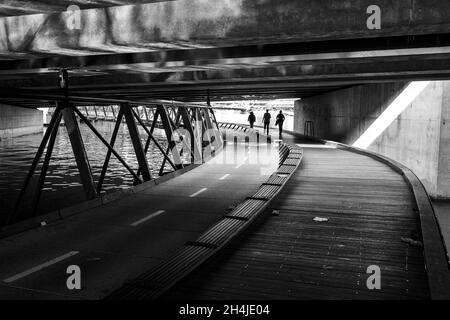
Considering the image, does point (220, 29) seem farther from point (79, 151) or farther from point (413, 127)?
point (413, 127)

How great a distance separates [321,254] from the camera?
268 inches

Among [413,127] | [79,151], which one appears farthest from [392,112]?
[79,151]

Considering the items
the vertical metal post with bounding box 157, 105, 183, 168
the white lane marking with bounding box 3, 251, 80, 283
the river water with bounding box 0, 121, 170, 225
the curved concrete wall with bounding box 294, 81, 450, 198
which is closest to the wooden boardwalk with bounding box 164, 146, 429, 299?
the white lane marking with bounding box 3, 251, 80, 283

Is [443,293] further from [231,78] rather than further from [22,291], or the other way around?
[231,78]

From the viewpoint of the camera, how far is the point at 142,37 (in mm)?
9391

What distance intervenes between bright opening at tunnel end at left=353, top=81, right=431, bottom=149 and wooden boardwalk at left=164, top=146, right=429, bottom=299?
13267mm

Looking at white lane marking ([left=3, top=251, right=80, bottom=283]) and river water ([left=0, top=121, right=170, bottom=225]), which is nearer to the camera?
white lane marking ([left=3, top=251, right=80, bottom=283])

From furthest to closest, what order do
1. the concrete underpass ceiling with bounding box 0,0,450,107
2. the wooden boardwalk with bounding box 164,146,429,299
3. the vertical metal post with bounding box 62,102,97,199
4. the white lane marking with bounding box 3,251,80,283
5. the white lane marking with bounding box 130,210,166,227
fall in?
the vertical metal post with bounding box 62,102,97,199
the white lane marking with bounding box 130,210,166,227
the concrete underpass ceiling with bounding box 0,0,450,107
the white lane marking with bounding box 3,251,80,283
the wooden boardwalk with bounding box 164,146,429,299

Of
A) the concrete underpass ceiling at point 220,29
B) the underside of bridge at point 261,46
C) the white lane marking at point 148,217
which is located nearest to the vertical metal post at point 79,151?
the underside of bridge at point 261,46

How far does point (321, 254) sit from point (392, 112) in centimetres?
2001

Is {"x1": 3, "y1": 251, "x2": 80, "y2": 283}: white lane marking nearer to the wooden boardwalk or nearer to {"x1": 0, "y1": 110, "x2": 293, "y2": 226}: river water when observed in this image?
the wooden boardwalk

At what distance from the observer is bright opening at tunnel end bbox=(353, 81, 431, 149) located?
22.9 m

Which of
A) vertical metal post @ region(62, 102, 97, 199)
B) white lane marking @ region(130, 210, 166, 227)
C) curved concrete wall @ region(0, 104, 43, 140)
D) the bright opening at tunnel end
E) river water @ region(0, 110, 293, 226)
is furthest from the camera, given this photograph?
curved concrete wall @ region(0, 104, 43, 140)

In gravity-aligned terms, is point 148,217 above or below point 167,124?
below
